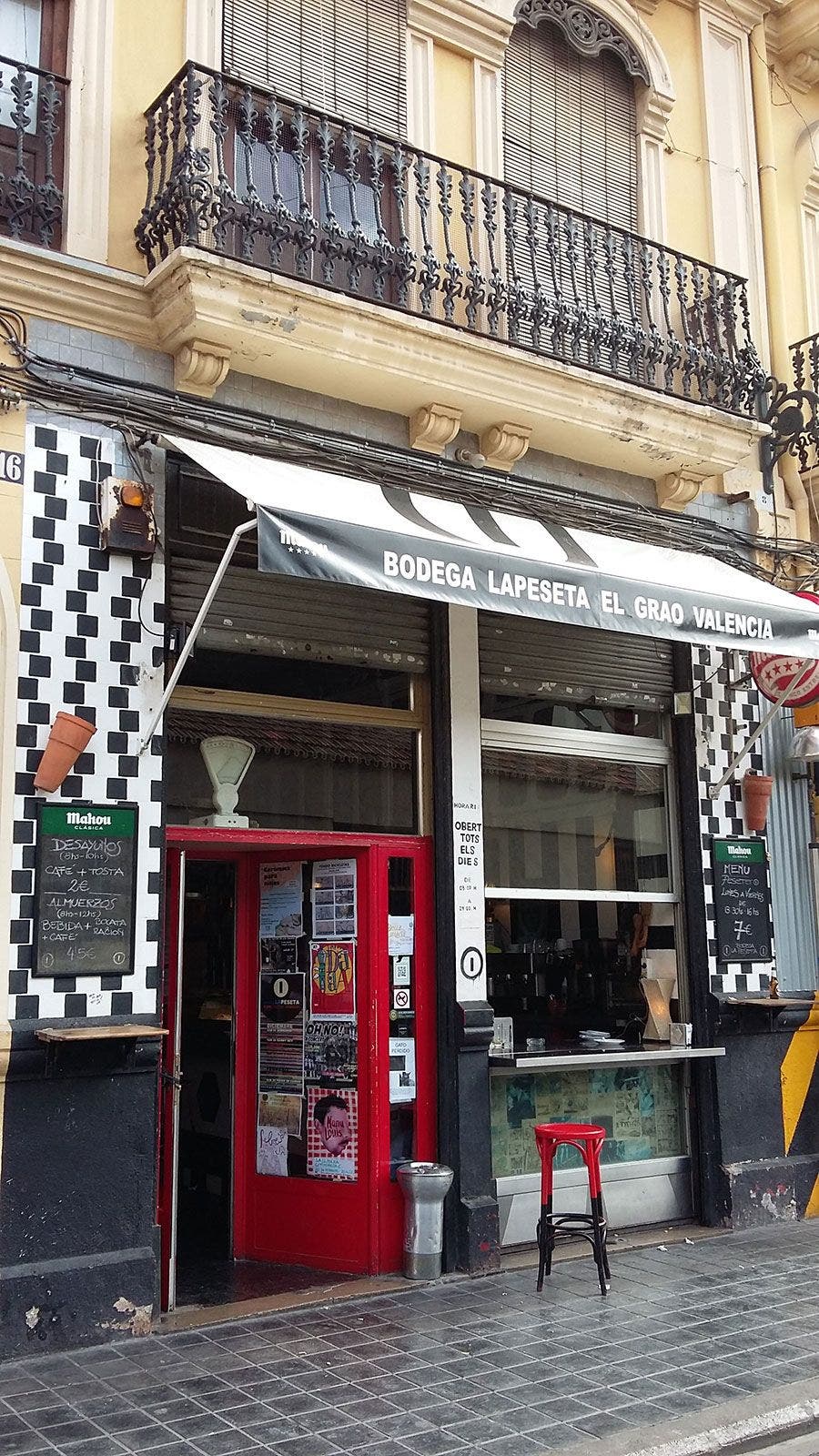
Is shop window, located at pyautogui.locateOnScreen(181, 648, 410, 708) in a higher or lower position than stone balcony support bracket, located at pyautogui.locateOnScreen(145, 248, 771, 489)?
lower

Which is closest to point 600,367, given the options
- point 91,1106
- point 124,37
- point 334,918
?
point 124,37

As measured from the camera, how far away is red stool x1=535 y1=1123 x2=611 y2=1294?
6828 mm

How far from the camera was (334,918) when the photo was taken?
7.66 meters

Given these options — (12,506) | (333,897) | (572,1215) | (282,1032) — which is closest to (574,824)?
(333,897)

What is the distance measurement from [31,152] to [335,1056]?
5.41m

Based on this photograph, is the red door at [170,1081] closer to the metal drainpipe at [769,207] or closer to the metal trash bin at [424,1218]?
the metal trash bin at [424,1218]

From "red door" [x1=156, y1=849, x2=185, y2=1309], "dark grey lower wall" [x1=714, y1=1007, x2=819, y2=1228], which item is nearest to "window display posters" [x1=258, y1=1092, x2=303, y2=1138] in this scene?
"red door" [x1=156, y1=849, x2=185, y2=1309]

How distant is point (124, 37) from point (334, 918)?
17.2 feet

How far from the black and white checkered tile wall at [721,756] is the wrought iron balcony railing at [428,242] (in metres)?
2.04

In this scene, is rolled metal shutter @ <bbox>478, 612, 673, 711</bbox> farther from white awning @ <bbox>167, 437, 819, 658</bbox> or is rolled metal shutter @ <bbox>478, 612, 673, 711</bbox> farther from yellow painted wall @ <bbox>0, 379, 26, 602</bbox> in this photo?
yellow painted wall @ <bbox>0, 379, 26, 602</bbox>

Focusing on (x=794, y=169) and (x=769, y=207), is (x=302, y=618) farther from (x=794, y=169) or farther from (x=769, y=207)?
(x=794, y=169)

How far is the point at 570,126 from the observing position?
31.4ft

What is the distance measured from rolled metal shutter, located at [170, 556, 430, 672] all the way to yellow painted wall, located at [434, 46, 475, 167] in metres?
3.22

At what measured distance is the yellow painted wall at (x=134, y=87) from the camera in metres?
6.90
